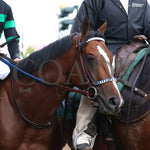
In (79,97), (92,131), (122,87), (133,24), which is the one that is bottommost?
(92,131)

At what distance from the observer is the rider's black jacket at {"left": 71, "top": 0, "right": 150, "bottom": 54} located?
4.02m

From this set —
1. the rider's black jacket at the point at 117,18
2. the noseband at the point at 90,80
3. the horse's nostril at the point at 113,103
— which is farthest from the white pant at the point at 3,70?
the horse's nostril at the point at 113,103

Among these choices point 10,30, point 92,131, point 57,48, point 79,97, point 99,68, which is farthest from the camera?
point 10,30

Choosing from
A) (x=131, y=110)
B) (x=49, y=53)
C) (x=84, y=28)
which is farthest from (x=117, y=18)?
(x=131, y=110)

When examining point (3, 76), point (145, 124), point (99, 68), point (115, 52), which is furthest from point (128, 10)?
point (3, 76)

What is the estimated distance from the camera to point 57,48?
3.24 m

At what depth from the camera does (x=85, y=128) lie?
3510 millimetres

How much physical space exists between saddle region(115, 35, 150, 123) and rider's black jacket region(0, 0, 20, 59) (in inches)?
66.5

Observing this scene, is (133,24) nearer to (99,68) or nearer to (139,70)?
(139,70)

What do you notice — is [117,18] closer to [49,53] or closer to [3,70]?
[49,53]

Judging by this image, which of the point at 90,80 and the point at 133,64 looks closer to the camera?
the point at 90,80

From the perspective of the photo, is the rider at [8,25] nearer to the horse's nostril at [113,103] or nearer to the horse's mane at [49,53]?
the horse's mane at [49,53]

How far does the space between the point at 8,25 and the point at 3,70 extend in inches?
44.7

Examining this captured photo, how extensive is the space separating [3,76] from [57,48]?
2.69 ft
